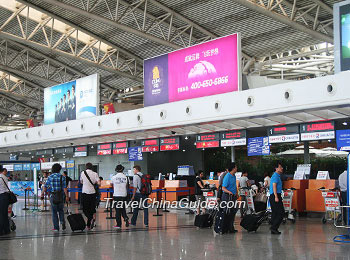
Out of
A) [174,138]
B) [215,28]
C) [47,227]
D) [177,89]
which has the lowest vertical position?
[47,227]

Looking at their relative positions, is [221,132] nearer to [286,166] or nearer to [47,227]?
[47,227]

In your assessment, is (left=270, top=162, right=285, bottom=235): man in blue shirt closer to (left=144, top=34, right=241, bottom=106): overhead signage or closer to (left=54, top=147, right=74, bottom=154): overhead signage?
(left=144, top=34, right=241, bottom=106): overhead signage

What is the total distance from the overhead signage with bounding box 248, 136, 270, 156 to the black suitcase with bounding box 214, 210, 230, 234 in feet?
21.9

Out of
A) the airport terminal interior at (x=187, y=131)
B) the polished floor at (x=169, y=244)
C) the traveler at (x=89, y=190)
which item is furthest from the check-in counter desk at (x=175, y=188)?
the traveler at (x=89, y=190)

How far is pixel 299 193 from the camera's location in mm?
16297

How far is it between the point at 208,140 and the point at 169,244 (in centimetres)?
931

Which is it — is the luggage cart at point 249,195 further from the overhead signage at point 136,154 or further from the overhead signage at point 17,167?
the overhead signage at point 17,167

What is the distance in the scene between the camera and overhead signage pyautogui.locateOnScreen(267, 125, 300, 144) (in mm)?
15422

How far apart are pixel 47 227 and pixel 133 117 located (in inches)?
252

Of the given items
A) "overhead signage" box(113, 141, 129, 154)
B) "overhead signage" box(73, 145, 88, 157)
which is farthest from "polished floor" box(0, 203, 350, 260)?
"overhead signage" box(73, 145, 88, 157)

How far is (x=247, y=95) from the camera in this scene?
14.4 m

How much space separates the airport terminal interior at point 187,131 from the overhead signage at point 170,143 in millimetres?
93

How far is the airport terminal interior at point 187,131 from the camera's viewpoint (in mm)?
10648

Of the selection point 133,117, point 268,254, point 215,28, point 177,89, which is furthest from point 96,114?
point 268,254
